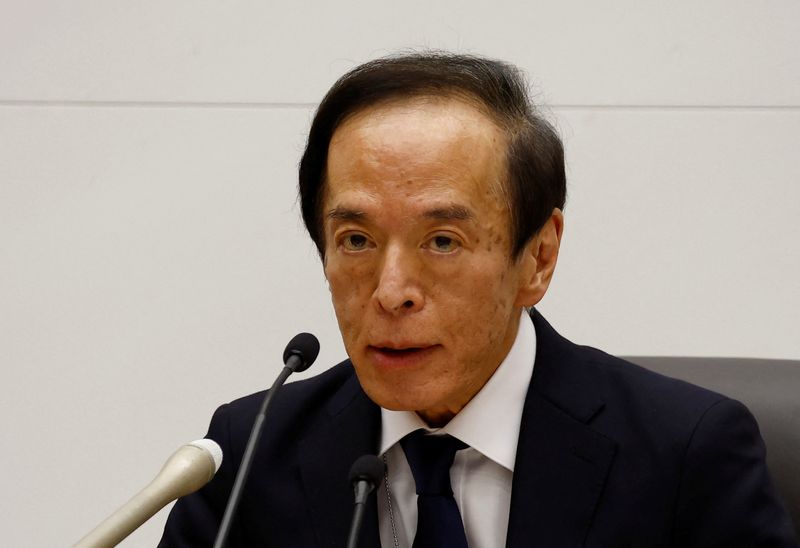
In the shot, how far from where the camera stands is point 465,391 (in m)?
1.35

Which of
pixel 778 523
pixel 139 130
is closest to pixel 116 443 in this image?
pixel 139 130

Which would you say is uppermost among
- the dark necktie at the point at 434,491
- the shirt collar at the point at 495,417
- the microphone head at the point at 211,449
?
the microphone head at the point at 211,449

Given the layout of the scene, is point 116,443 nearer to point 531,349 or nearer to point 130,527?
point 531,349

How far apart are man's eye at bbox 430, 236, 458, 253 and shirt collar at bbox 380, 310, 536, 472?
239 mm

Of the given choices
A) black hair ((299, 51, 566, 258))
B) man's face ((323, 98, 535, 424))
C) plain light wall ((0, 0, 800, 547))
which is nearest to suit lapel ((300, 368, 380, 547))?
man's face ((323, 98, 535, 424))

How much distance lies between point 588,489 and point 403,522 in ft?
0.82

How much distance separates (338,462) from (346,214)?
37cm

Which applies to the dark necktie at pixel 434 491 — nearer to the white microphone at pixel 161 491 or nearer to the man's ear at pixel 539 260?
the man's ear at pixel 539 260

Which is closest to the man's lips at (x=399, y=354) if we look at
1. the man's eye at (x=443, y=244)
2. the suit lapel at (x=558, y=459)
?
the man's eye at (x=443, y=244)

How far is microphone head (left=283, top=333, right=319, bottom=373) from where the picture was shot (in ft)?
4.05

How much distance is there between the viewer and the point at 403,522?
1389 millimetres

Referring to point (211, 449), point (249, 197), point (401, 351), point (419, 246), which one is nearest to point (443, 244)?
point (419, 246)

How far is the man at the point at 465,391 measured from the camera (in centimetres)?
123

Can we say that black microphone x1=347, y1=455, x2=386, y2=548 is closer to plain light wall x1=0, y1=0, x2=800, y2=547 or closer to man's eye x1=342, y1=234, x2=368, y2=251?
man's eye x1=342, y1=234, x2=368, y2=251
